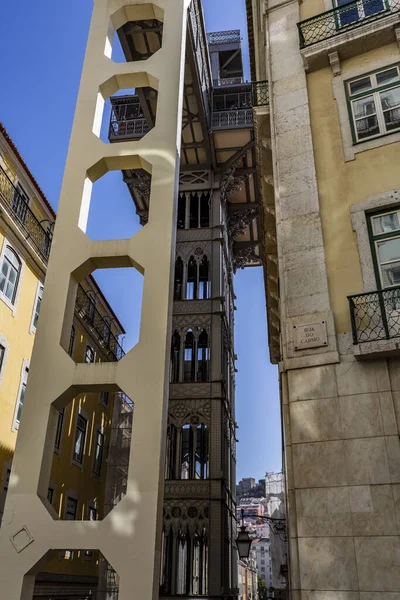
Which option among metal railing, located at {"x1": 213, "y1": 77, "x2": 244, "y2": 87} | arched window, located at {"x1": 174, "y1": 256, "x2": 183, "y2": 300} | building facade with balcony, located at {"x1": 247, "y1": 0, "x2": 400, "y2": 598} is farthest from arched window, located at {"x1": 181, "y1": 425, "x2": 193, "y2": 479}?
metal railing, located at {"x1": 213, "y1": 77, "x2": 244, "y2": 87}

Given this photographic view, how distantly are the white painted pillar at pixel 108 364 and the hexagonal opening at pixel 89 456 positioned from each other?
33.8 feet

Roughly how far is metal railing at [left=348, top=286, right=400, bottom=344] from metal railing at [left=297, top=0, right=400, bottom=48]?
634 centimetres

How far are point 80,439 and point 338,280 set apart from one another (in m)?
17.7

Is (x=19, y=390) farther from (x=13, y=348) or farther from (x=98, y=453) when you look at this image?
(x=98, y=453)

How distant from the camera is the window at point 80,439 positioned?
75.6ft

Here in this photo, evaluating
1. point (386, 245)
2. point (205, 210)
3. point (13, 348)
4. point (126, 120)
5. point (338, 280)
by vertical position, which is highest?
point (126, 120)

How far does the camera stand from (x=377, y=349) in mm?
8133

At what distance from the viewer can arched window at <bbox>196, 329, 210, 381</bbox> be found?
25844 millimetres

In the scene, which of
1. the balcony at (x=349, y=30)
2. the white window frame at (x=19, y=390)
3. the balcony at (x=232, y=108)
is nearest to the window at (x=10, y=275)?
the white window frame at (x=19, y=390)

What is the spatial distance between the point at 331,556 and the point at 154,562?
2584 millimetres

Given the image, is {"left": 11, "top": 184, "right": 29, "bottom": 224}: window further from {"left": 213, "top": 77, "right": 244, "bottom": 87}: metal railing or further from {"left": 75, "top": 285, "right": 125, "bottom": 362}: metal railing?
{"left": 213, "top": 77, "right": 244, "bottom": 87}: metal railing

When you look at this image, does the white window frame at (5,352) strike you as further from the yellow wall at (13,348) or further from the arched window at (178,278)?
the arched window at (178,278)

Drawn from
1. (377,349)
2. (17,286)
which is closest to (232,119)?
(17,286)

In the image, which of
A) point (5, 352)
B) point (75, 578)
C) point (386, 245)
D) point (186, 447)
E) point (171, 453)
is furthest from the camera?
point (186, 447)
